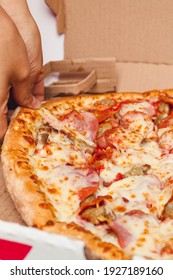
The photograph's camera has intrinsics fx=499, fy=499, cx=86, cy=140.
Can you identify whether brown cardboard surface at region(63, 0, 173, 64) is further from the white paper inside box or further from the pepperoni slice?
the white paper inside box

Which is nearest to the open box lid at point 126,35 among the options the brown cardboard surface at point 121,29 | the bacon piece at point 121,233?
the brown cardboard surface at point 121,29

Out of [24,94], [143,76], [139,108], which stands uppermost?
[24,94]

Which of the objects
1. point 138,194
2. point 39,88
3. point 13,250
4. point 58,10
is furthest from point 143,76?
point 13,250

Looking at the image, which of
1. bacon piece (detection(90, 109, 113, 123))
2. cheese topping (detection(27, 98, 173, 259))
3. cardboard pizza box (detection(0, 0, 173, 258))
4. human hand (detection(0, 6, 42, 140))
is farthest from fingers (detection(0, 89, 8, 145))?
cardboard pizza box (detection(0, 0, 173, 258))

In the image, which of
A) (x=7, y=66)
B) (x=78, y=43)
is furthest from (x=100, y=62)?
(x=7, y=66)

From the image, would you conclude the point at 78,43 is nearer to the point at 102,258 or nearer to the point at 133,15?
the point at 133,15

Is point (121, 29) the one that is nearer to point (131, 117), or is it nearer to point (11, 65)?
point (131, 117)
